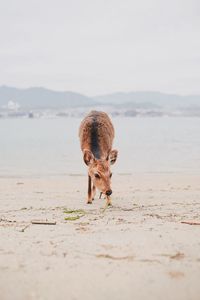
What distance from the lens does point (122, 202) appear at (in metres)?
10.6

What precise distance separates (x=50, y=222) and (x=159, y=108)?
7672 inches

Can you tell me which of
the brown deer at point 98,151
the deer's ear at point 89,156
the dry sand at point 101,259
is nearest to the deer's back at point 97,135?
the brown deer at point 98,151

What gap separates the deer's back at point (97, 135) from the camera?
32.6 ft

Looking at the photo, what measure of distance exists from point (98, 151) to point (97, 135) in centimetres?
79

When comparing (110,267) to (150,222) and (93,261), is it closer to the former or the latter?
(93,261)

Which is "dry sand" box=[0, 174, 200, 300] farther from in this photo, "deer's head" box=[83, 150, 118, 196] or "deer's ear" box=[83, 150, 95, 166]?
"deer's ear" box=[83, 150, 95, 166]

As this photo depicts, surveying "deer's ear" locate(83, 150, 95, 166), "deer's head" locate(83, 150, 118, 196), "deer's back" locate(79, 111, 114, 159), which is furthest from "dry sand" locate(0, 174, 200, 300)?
"deer's back" locate(79, 111, 114, 159)

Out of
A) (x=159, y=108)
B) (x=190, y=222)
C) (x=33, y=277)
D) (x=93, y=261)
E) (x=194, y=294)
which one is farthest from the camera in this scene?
(x=159, y=108)

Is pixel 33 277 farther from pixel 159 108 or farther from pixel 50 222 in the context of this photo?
pixel 159 108

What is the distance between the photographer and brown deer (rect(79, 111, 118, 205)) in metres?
8.94

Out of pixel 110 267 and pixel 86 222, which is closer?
pixel 110 267

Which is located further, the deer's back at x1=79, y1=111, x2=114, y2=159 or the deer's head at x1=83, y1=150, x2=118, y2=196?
the deer's back at x1=79, y1=111, x2=114, y2=159

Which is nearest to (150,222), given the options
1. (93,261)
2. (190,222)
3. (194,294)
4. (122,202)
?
(190,222)

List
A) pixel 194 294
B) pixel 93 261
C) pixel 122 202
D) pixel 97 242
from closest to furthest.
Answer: pixel 194 294 → pixel 93 261 → pixel 97 242 → pixel 122 202
